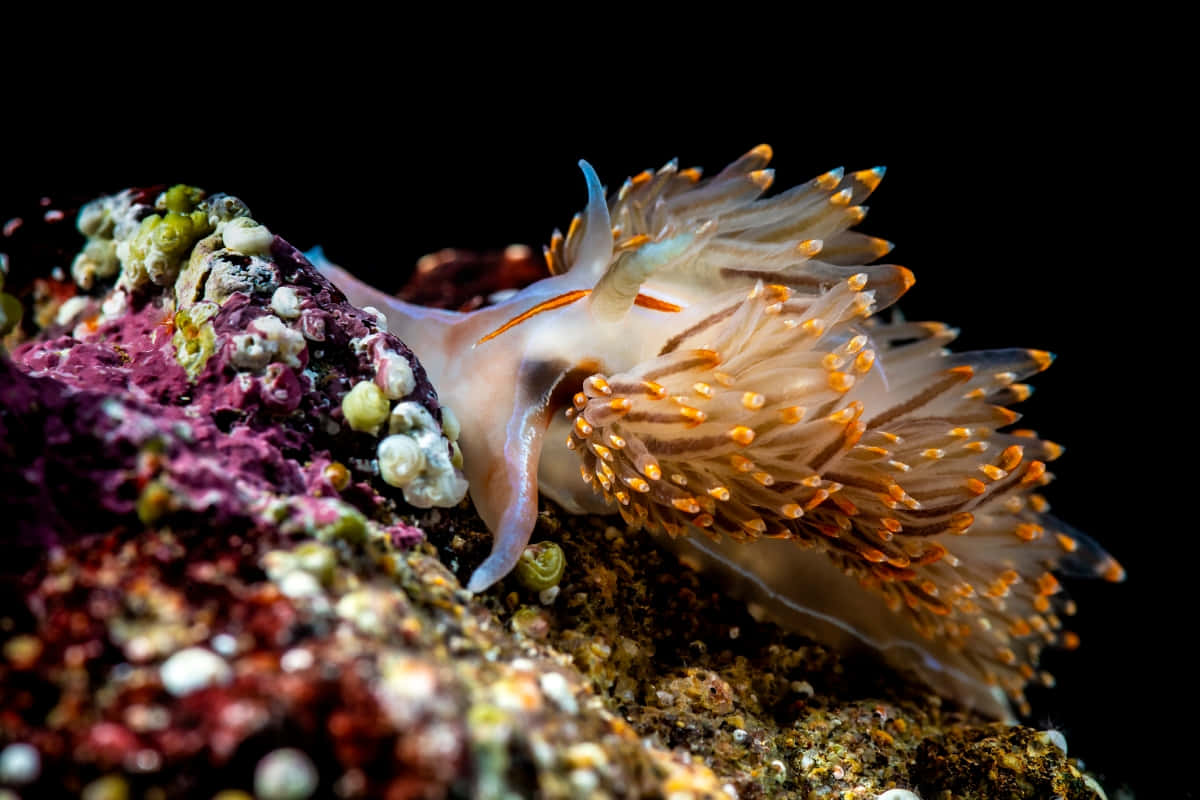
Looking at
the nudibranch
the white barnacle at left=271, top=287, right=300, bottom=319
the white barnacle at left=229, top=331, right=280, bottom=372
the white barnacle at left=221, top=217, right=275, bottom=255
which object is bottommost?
the nudibranch

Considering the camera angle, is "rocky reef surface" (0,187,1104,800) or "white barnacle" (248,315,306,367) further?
"white barnacle" (248,315,306,367)

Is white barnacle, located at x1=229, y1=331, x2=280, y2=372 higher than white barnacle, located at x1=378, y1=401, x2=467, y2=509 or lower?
higher

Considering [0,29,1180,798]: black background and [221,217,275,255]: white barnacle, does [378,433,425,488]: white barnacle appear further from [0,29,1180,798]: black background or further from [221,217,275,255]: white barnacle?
[0,29,1180,798]: black background

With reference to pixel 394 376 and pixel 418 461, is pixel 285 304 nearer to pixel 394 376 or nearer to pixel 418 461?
pixel 394 376

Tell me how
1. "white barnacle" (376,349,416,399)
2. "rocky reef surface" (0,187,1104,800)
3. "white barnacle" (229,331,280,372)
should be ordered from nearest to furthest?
1. "rocky reef surface" (0,187,1104,800)
2. "white barnacle" (229,331,280,372)
3. "white barnacle" (376,349,416,399)

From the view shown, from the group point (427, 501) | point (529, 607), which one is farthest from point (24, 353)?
point (529, 607)

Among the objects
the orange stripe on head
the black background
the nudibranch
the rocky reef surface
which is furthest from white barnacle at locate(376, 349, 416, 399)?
the black background

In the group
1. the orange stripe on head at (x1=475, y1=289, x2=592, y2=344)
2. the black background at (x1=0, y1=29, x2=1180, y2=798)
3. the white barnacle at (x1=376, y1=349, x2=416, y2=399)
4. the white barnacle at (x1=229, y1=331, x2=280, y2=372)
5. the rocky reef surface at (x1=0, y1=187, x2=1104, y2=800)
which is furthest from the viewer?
the black background at (x1=0, y1=29, x2=1180, y2=798)
